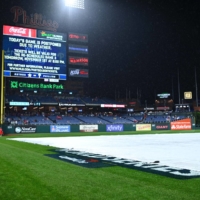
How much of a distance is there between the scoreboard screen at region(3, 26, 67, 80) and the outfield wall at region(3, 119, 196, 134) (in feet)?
28.4

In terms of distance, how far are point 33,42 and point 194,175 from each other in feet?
138

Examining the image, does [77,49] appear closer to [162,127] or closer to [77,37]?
[77,37]

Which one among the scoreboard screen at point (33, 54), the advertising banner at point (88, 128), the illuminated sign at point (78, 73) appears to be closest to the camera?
the scoreboard screen at point (33, 54)

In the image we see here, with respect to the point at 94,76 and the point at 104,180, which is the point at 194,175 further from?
the point at 94,76

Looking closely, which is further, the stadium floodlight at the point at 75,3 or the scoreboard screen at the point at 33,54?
the stadium floodlight at the point at 75,3

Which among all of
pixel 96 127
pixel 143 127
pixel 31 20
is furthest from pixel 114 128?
pixel 31 20

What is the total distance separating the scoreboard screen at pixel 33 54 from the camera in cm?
4275

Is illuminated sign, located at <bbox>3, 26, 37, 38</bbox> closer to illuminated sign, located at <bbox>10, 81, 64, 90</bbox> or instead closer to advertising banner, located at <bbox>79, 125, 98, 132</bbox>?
illuminated sign, located at <bbox>10, 81, 64, 90</bbox>

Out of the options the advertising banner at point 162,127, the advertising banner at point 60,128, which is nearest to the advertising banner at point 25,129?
the advertising banner at point 60,128

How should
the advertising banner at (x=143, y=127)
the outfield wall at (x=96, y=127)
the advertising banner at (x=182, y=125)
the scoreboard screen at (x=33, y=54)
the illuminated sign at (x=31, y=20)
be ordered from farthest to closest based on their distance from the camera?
the advertising banner at (x=182, y=125), the advertising banner at (x=143, y=127), the illuminated sign at (x=31, y=20), the scoreboard screen at (x=33, y=54), the outfield wall at (x=96, y=127)

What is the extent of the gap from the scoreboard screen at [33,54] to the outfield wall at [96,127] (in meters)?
8.66

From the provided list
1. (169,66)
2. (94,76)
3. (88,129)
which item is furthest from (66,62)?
(169,66)

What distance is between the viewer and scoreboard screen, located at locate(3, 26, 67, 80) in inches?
1683

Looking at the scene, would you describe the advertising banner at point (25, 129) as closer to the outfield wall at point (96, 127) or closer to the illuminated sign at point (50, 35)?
the outfield wall at point (96, 127)
